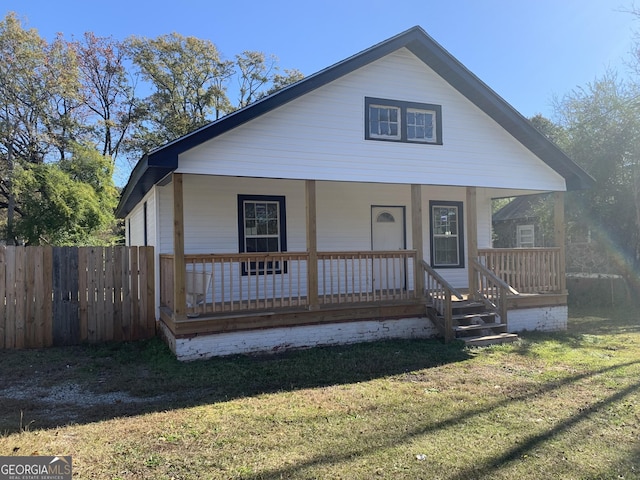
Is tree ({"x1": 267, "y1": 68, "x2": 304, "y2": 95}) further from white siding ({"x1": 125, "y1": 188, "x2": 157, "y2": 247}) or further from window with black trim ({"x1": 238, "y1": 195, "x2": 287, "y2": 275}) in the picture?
window with black trim ({"x1": 238, "y1": 195, "x2": 287, "y2": 275})


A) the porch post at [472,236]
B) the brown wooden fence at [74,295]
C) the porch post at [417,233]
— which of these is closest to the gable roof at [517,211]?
the porch post at [472,236]

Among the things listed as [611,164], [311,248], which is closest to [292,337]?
[311,248]

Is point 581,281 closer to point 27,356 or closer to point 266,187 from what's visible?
point 266,187

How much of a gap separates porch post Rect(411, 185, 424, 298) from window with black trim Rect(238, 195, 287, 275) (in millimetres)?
2886

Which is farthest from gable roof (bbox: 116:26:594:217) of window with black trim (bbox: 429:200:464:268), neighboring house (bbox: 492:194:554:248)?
neighboring house (bbox: 492:194:554:248)

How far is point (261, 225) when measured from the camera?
10.1 m

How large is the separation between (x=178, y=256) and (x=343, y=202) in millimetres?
4656

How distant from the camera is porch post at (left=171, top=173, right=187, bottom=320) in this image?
7.44 metres

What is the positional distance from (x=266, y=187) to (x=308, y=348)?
12.2 ft

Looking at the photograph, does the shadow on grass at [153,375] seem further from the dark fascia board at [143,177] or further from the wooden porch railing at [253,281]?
the dark fascia board at [143,177]

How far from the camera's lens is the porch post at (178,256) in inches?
293

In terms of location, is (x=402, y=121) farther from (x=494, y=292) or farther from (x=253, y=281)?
(x=253, y=281)

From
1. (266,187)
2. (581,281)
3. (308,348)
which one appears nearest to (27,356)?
(308,348)

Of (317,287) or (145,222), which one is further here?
(145,222)
